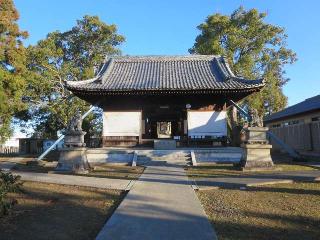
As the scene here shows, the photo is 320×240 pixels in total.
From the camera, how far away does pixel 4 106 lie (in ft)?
83.7

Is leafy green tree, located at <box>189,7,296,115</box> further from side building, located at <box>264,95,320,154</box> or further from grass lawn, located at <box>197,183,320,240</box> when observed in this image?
grass lawn, located at <box>197,183,320,240</box>

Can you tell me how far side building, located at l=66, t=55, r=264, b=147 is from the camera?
20281 millimetres

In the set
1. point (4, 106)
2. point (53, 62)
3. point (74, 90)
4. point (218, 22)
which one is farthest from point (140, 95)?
point (218, 22)

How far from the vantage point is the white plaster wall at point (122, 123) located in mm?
21675

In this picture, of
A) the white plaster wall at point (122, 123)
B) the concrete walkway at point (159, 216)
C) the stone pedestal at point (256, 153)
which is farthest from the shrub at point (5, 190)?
the white plaster wall at point (122, 123)

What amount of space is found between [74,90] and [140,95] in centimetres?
386

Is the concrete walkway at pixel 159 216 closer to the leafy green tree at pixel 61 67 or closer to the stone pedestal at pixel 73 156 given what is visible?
the stone pedestal at pixel 73 156

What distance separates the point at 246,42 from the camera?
35375 millimetres

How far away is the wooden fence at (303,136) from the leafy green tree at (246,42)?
8.00 metres

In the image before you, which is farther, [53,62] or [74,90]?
[53,62]

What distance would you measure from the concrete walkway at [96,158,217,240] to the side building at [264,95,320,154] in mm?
15140

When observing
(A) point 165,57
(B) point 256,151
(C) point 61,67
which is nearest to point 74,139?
(B) point 256,151

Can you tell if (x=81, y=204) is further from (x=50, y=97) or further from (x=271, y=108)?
(x=271, y=108)

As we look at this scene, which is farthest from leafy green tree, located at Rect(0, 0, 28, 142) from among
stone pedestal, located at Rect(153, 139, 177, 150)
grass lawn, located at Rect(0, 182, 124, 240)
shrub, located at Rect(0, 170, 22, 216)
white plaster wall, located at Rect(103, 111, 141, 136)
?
shrub, located at Rect(0, 170, 22, 216)
